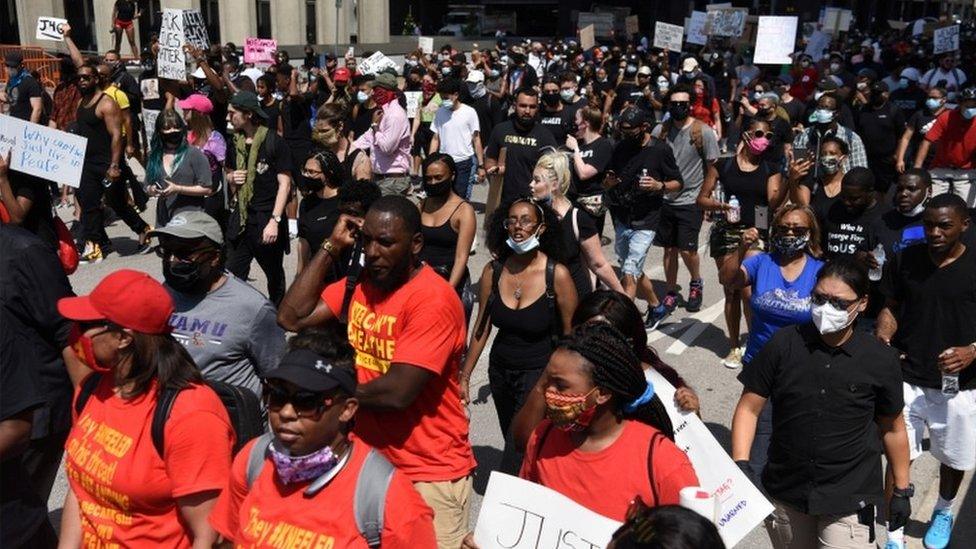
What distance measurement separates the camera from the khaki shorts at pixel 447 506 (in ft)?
12.2

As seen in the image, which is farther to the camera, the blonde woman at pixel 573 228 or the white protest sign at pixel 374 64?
the white protest sign at pixel 374 64

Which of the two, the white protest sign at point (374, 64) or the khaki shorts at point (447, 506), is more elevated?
the white protest sign at point (374, 64)

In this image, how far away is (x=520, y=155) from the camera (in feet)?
28.5

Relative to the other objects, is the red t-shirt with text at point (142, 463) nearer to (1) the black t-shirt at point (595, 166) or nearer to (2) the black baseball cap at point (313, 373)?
(2) the black baseball cap at point (313, 373)

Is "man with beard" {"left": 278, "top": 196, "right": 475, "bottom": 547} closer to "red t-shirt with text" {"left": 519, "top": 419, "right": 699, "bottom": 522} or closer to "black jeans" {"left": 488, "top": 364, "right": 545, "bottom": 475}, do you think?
"red t-shirt with text" {"left": 519, "top": 419, "right": 699, "bottom": 522}

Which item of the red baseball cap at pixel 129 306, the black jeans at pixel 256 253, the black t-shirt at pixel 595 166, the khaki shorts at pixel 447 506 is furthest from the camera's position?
the black t-shirt at pixel 595 166

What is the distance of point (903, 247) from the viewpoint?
5.21 meters

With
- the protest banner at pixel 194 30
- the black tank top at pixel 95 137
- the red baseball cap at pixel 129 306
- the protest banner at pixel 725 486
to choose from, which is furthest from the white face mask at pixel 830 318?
the protest banner at pixel 194 30

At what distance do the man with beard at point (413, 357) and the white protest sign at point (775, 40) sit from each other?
15896 millimetres

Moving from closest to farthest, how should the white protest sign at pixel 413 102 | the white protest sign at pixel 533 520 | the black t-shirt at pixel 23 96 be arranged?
the white protest sign at pixel 533 520 → the black t-shirt at pixel 23 96 → the white protest sign at pixel 413 102

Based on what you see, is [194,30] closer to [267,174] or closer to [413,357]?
[267,174]

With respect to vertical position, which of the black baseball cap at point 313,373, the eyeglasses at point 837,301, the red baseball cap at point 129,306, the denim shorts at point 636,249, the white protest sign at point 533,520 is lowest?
the denim shorts at point 636,249

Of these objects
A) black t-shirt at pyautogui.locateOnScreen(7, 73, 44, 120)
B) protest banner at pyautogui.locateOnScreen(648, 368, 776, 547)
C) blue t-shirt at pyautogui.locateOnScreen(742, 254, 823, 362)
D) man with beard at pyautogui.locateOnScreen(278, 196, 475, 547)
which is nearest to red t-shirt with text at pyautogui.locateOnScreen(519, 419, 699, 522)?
protest banner at pyautogui.locateOnScreen(648, 368, 776, 547)

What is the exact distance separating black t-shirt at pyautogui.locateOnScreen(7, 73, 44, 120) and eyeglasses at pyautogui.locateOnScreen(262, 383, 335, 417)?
11659 mm
